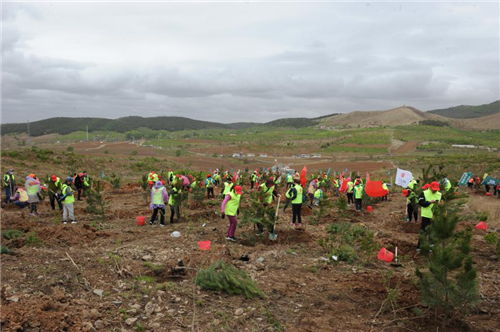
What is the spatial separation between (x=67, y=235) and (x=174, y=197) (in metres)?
3.55

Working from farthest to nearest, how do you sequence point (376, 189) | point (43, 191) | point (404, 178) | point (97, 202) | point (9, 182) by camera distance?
1. point (43, 191)
2. point (9, 182)
3. point (404, 178)
4. point (376, 189)
5. point (97, 202)

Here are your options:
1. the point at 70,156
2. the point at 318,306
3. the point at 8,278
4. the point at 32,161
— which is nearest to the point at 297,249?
the point at 318,306

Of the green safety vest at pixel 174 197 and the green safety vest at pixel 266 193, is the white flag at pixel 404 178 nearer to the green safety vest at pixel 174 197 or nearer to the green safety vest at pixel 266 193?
the green safety vest at pixel 266 193

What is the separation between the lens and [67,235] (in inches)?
356

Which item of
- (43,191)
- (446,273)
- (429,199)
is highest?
(429,199)

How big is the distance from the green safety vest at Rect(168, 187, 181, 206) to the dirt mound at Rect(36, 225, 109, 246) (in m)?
2.55

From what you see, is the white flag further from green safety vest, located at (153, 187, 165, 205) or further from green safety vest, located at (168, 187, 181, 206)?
green safety vest, located at (153, 187, 165, 205)

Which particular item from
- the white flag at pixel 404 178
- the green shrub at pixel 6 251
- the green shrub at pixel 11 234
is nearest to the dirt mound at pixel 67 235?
the green shrub at pixel 11 234

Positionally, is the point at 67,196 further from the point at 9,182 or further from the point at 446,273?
the point at 446,273

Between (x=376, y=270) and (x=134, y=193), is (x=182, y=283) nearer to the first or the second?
(x=376, y=270)

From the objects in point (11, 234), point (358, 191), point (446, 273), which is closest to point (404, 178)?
point (358, 191)

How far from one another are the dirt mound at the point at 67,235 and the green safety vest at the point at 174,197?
2.55 meters

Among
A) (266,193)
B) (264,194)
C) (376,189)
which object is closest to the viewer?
(264,194)

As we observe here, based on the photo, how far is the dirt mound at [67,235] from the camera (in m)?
8.71
